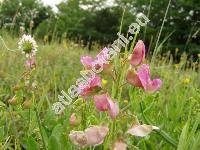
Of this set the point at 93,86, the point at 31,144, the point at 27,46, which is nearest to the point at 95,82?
the point at 93,86

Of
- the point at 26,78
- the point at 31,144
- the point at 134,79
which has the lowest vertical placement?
the point at 31,144

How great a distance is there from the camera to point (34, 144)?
1.03m

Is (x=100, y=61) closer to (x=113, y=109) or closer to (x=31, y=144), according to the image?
(x=113, y=109)

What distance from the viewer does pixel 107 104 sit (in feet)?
2.28

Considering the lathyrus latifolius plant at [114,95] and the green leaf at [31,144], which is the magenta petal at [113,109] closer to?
the lathyrus latifolius plant at [114,95]

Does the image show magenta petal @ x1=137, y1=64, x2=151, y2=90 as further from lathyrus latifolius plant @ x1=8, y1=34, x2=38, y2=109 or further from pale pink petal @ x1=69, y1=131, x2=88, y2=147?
lathyrus latifolius plant @ x1=8, y1=34, x2=38, y2=109

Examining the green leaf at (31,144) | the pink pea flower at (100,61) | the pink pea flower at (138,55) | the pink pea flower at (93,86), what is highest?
the pink pea flower at (138,55)

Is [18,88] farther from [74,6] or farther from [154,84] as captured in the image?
[74,6]

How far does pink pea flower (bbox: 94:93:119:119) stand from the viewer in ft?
2.26

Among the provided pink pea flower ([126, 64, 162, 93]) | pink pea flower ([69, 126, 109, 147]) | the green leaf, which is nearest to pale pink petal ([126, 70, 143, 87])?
pink pea flower ([126, 64, 162, 93])

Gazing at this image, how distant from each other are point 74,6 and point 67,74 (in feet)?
54.6

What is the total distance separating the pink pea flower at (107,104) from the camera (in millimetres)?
689

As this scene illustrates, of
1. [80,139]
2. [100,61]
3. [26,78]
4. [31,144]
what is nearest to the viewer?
[80,139]

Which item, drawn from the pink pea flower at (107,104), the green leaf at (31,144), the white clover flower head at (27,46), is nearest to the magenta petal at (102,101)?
the pink pea flower at (107,104)
